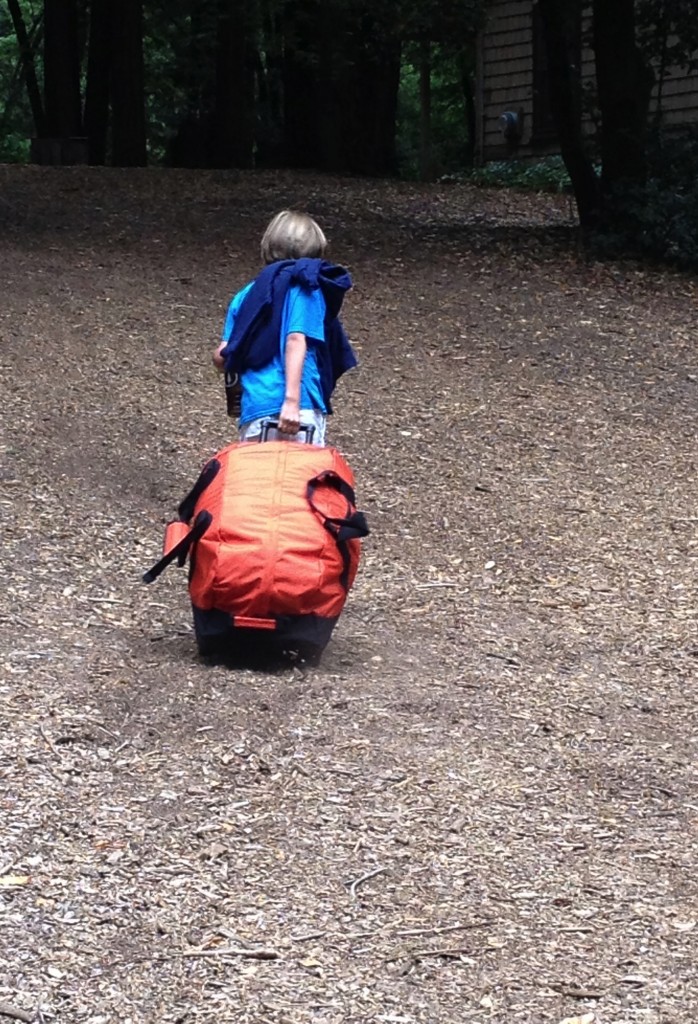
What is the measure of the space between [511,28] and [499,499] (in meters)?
17.8

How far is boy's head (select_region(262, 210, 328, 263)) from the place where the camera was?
17.7 ft

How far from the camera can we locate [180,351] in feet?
33.4

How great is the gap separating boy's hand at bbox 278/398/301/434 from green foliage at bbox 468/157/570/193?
14175mm

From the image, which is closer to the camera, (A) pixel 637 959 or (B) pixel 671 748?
(A) pixel 637 959

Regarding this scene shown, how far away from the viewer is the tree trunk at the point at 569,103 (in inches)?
538

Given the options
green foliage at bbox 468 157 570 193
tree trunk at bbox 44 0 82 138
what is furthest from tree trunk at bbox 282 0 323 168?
tree trunk at bbox 44 0 82 138

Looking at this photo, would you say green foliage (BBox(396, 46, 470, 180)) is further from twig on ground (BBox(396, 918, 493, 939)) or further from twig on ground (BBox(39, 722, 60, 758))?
twig on ground (BBox(396, 918, 493, 939))

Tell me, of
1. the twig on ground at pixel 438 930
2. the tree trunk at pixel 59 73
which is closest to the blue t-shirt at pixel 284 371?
the twig on ground at pixel 438 930

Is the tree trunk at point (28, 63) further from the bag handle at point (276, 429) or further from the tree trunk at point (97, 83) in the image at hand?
the bag handle at point (276, 429)

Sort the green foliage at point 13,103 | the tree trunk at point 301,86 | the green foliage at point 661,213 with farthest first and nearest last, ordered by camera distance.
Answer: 1. the green foliage at point 13,103
2. the tree trunk at point 301,86
3. the green foliage at point 661,213

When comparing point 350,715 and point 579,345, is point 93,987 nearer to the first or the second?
point 350,715

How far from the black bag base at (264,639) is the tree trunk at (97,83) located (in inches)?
703

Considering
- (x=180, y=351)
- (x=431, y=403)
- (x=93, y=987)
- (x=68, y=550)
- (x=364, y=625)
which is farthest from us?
(x=180, y=351)

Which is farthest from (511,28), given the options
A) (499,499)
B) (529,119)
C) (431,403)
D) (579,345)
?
(499,499)
